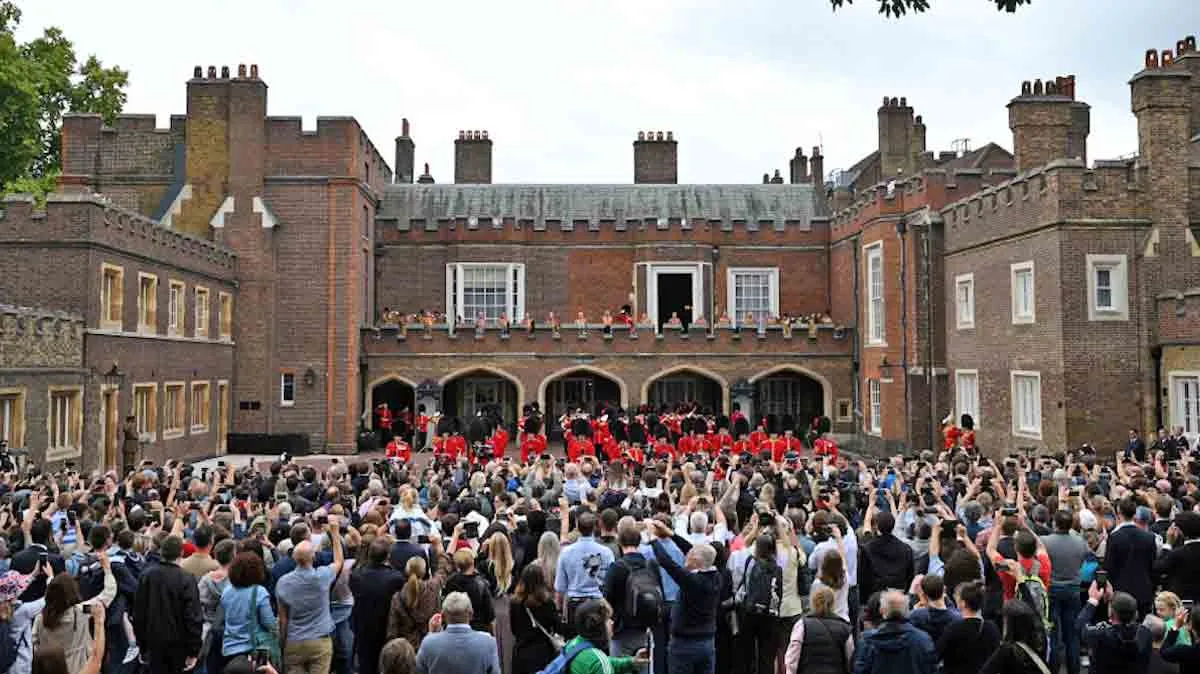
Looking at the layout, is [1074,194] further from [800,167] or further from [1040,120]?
[800,167]

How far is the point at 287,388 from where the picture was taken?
1157 inches

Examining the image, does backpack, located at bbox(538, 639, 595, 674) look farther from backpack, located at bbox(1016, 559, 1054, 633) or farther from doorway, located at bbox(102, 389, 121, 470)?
doorway, located at bbox(102, 389, 121, 470)

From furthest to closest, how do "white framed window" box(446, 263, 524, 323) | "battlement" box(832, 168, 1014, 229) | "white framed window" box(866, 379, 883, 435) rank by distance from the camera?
1. "white framed window" box(446, 263, 524, 323)
2. "white framed window" box(866, 379, 883, 435)
3. "battlement" box(832, 168, 1014, 229)

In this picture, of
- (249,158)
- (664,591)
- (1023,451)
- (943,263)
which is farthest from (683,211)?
(664,591)

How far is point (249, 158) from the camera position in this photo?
95.9 ft

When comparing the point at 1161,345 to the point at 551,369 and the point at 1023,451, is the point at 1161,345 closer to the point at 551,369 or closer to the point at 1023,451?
the point at 1023,451

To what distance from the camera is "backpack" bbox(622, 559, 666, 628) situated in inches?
279

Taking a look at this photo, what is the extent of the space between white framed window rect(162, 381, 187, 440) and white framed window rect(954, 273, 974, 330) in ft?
62.3

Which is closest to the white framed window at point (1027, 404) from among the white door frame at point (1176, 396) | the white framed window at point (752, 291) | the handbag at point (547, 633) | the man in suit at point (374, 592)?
the white door frame at point (1176, 396)

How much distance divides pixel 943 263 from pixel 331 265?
1660cm

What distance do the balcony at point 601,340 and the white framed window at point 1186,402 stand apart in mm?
12429

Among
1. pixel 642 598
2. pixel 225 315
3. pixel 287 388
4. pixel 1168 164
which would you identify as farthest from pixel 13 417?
pixel 1168 164

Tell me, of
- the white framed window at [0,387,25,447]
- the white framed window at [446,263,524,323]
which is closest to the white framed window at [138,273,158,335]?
the white framed window at [0,387,25,447]

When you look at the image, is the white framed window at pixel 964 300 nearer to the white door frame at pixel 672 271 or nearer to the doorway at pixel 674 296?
the white door frame at pixel 672 271
